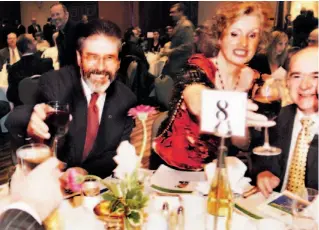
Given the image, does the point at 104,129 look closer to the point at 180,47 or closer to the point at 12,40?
the point at 180,47

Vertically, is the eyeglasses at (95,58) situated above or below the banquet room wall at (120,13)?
below

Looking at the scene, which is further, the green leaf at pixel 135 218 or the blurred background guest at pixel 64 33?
the blurred background guest at pixel 64 33

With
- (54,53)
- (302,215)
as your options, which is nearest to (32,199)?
(302,215)

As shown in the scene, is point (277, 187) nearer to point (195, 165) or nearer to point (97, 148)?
point (195, 165)

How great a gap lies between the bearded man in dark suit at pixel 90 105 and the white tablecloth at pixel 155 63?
0.88 feet

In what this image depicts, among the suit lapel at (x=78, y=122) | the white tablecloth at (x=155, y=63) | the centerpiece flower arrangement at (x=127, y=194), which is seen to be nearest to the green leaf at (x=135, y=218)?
the centerpiece flower arrangement at (x=127, y=194)

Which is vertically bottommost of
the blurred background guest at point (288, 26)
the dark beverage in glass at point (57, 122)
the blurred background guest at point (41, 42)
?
the dark beverage in glass at point (57, 122)

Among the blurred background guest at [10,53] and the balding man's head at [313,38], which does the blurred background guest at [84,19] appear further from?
the balding man's head at [313,38]

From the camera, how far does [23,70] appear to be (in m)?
2.56

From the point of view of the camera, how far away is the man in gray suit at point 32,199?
123 centimetres

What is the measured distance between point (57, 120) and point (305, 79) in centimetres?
116

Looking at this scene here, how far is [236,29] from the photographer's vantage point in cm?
200

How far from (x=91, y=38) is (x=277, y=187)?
1.17 m

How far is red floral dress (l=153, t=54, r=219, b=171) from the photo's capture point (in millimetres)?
2125
